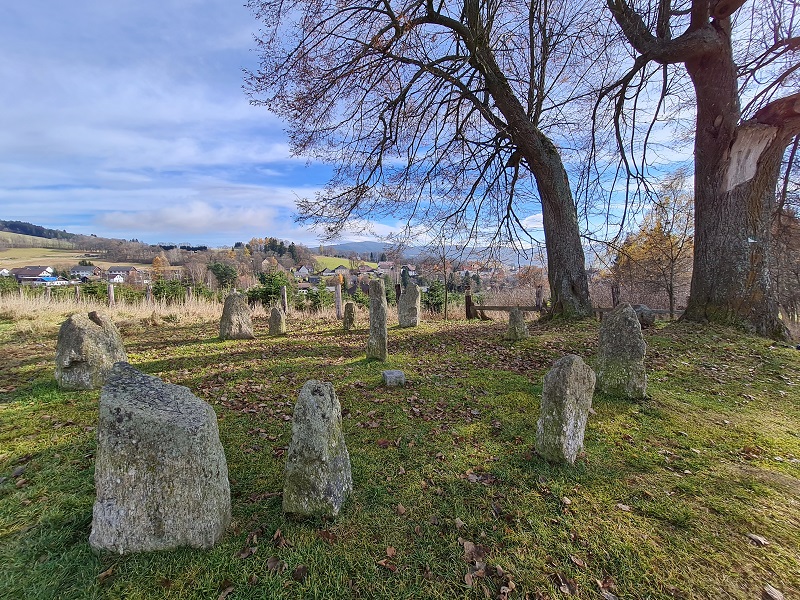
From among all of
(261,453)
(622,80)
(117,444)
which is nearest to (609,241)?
(622,80)

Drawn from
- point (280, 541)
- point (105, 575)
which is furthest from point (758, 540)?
point (105, 575)

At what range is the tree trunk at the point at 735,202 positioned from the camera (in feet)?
24.0

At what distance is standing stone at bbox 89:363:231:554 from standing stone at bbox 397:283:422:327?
902cm

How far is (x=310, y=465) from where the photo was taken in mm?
2461

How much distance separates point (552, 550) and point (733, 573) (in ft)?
3.48

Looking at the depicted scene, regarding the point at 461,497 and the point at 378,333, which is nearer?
the point at 461,497

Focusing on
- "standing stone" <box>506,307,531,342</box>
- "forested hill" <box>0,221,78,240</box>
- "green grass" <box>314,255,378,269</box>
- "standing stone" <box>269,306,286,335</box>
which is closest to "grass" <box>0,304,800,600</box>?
"standing stone" <box>506,307,531,342</box>

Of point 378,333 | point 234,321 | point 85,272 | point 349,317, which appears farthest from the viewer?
point 85,272

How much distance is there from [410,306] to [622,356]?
280 inches

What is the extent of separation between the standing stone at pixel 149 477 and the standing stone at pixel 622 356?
15.7 feet

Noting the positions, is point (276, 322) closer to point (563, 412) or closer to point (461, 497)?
point (461, 497)

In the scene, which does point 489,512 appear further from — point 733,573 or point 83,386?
point 83,386

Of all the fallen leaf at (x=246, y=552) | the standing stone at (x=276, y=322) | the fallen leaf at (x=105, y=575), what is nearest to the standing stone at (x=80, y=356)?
the fallen leaf at (x=105, y=575)

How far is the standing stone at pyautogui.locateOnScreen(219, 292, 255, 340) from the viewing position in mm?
9102
